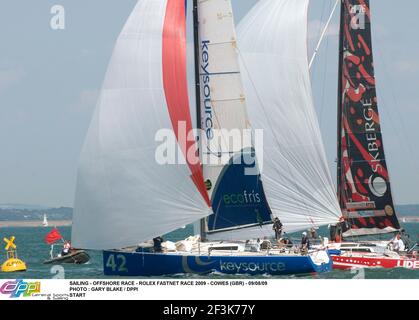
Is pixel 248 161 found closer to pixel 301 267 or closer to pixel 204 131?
pixel 204 131

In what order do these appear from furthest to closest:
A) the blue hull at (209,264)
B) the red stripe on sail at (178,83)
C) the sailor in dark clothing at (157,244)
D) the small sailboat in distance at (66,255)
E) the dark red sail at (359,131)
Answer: the small sailboat in distance at (66,255)
the dark red sail at (359,131)
the sailor in dark clothing at (157,244)
the blue hull at (209,264)
the red stripe on sail at (178,83)

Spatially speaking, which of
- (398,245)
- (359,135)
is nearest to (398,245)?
(398,245)

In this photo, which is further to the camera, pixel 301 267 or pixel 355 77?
pixel 355 77

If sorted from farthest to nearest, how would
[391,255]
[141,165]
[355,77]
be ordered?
[355,77], [391,255], [141,165]

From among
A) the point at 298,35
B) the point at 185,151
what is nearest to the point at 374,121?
the point at 298,35

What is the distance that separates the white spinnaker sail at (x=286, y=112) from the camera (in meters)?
36.4

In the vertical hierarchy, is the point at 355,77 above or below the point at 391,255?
above

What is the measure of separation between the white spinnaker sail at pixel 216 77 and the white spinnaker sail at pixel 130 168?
219 centimetres

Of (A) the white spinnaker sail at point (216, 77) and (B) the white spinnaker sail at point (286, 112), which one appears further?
(B) the white spinnaker sail at point (286, 112)

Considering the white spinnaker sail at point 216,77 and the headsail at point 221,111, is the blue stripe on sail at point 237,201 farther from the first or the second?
the white spinnaker sail at point 216,77

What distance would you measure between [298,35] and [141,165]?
12023mm

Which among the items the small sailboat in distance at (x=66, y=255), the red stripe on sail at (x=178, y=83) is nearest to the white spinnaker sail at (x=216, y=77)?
the red stripe on sail at (x=178, y=83)

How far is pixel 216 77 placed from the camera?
30.9m

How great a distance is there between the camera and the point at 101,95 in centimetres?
2881
